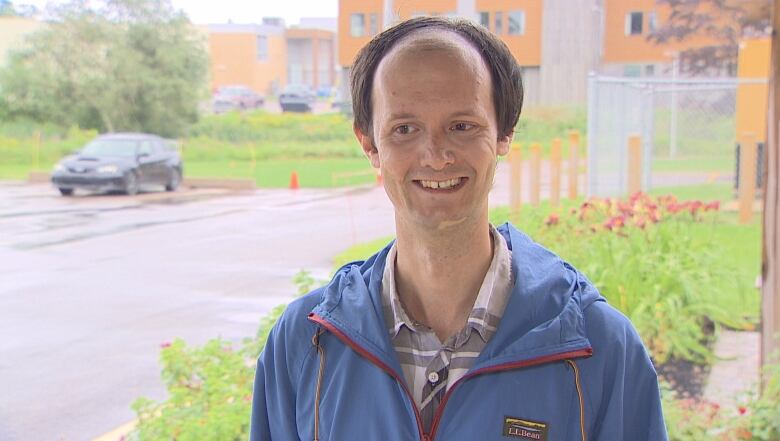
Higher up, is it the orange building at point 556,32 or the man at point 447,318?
the orange building at point 556,32

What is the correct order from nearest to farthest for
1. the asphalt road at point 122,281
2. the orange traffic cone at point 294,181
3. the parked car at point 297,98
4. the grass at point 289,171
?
the asphalt road at point 122,281 → the parked car at point 297,98 → the grass at point 289,171 → the orange traffic cone at point 294,181

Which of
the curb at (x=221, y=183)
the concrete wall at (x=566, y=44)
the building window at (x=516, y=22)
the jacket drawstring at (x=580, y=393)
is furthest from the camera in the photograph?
the curb at (x=221, y=183)

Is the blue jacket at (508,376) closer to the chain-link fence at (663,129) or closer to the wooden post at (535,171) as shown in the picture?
the chain-link fence at (663,129)

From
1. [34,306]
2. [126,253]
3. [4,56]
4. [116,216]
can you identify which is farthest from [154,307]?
[116,216]

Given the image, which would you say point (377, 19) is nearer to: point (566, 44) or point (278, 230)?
point (566, 44)

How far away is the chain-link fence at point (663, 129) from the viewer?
7.70 meters

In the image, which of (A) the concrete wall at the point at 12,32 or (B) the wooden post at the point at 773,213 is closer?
(B) the wooden post at the point at 773,213

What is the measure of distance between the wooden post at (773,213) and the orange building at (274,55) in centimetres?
177

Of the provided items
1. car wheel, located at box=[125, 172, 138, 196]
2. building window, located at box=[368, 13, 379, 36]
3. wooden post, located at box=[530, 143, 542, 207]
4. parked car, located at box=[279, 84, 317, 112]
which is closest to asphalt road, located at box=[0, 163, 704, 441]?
wooden post, located at box=[530, 143, 542, 207]

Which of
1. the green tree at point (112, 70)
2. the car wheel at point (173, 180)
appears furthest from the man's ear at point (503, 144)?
the car wheel at point (173, 180)

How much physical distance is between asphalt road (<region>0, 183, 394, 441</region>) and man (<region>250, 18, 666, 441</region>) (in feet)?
7.58

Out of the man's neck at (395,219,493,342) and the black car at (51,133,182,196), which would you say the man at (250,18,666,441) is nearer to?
the man's neck at (395,219,493,342)

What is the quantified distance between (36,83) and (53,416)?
4.05 meters

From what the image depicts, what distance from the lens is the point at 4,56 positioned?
20.7 feet
